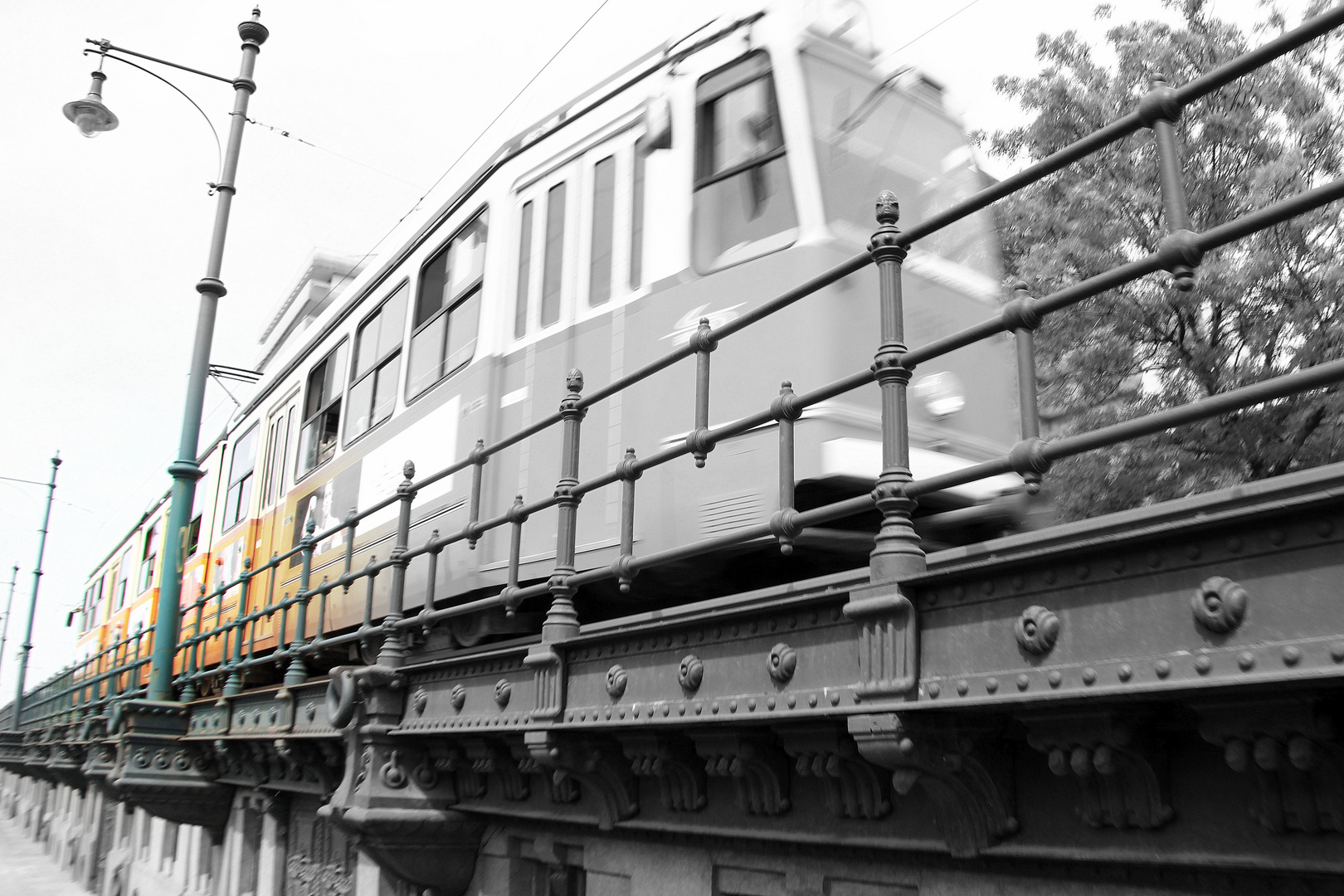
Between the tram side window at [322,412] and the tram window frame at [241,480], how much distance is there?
2464 millimetres

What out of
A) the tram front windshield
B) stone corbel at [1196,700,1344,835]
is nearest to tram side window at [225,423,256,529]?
the tram front windshield

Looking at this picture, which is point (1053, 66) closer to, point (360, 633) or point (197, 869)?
point (360, 633)

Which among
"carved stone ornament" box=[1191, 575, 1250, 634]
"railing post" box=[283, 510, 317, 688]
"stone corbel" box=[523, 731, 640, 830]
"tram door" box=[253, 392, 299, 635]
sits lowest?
"stone corbel" box=[523, 731, 640, 830]

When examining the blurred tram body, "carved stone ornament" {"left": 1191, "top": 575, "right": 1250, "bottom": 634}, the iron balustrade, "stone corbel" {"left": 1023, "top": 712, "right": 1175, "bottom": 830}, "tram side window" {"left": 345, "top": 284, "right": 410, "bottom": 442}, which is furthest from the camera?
"tram side window" {"left": 345, "top": 284, "right": 410, "bottom": 442}

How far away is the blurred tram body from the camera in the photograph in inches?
216

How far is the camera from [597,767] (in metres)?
4.89

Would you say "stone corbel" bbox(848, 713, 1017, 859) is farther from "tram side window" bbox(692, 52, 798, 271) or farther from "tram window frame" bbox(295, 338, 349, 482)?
"tram window frame" bbox(295, 338, 349, 482)

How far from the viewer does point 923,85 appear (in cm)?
673

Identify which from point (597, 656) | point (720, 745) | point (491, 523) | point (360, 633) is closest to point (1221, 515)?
point (720, 745)

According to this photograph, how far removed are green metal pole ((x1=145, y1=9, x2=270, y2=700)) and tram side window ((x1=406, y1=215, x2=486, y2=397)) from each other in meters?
3.18

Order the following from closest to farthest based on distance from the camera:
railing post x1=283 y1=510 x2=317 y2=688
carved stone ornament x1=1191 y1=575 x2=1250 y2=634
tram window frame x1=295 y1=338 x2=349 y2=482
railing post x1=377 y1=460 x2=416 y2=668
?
carved stone ornament x1=1191 y1=575 x2=1250 y2=634
railing post x1=377 y1=460 x2=416 y2=668
railing post x1=283 y1=510 x2=317 y2=688
tram window frame x1=295 y1=338 x2=349 y2=482

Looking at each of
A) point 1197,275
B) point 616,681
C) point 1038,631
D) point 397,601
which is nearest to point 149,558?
point 397,601

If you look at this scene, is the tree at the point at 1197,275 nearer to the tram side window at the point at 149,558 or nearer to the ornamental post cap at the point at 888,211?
the ornamental post cap at the point at 888,211

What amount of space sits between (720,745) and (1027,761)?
123cm
